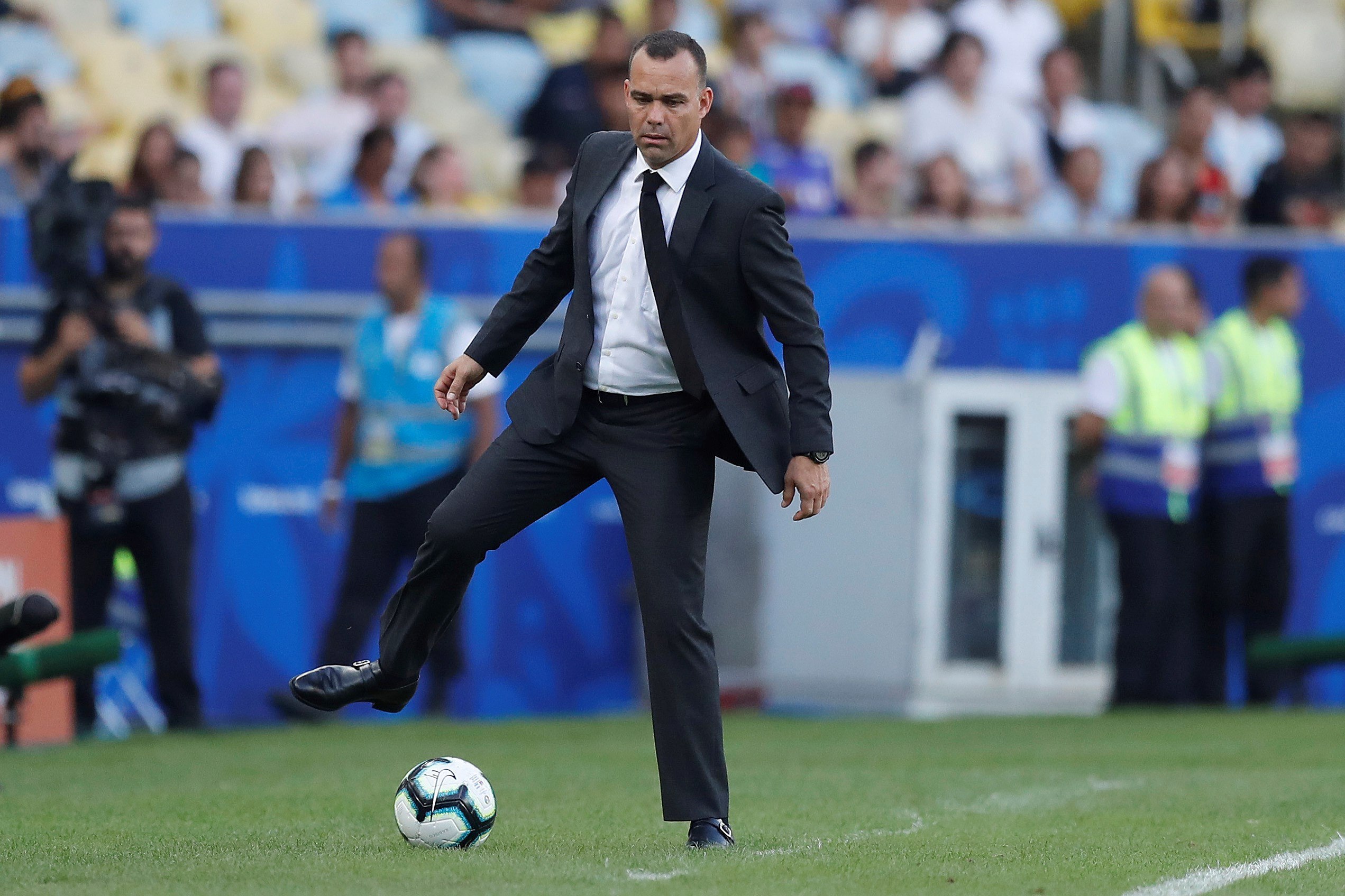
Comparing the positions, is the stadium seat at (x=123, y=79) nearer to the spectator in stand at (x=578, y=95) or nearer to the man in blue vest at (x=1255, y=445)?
the spectator in stand at (x=578, y=95)

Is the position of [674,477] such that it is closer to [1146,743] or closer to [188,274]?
[1146,743]

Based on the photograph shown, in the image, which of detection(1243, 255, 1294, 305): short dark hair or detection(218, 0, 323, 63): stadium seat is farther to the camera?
detection(218, 0, 323, 63): stadium seat

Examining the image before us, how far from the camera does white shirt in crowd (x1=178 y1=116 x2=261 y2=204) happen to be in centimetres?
1291

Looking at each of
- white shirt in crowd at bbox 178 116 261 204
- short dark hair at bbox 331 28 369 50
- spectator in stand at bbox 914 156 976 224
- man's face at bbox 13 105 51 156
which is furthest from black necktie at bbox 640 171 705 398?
short dark hair at bbox 331 28 369 50

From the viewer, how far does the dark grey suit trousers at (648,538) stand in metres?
5.84

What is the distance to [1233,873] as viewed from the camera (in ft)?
18.6

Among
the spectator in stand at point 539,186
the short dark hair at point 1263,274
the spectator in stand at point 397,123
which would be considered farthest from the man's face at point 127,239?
the short dark hair at point 1263,274

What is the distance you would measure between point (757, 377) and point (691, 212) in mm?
493

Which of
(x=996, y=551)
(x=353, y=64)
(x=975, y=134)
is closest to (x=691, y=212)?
(x=996, y=551)

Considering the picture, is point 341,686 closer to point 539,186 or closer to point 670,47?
point 670,47

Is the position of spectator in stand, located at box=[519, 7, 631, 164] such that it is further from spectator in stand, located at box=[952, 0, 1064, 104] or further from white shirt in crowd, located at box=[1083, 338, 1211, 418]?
white shirt in crowd, located at box=[1083, 338, 1211, 418]

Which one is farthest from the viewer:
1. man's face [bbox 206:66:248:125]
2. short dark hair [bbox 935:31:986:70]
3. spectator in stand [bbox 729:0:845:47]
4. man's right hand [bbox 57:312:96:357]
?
spectator in stand [bbox 729:0:845:47]

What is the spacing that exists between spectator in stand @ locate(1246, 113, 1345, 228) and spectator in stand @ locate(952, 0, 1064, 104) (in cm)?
220

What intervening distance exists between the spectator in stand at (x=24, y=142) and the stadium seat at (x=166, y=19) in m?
2.99
